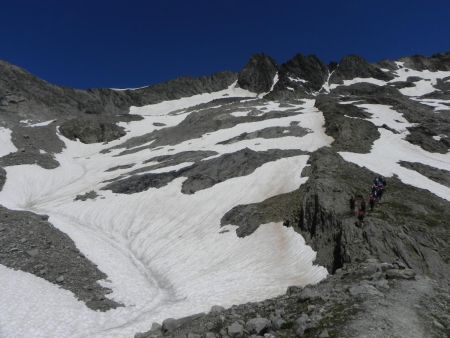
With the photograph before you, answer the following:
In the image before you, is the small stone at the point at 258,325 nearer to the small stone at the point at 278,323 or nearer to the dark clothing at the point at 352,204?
the small stone at the point at 278,323

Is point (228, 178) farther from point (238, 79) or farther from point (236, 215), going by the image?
point (238, 79)

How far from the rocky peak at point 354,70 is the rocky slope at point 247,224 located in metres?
89.1

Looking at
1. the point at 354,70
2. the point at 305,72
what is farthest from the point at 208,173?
the point at 354,70

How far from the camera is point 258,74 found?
166 meters

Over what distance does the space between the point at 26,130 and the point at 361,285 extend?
8211 centimetres

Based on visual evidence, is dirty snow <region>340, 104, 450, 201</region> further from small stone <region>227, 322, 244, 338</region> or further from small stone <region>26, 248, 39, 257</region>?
small stone <region>26, 248, 39, 257</region>

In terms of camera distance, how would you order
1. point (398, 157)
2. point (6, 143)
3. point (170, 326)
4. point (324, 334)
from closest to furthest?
point (324, 334) < point (170, 326) < point (398, 157) < point (6, 143)

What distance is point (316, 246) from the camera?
2525 cm

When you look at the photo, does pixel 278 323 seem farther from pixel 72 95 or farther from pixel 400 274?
pixel 72 95

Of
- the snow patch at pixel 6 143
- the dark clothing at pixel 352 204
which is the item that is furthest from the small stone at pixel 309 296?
the snow patch at pixel 6 143

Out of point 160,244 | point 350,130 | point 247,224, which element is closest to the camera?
point 247,224

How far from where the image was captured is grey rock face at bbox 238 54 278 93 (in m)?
162

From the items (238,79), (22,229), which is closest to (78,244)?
(22,229)

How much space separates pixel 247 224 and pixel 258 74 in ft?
465
